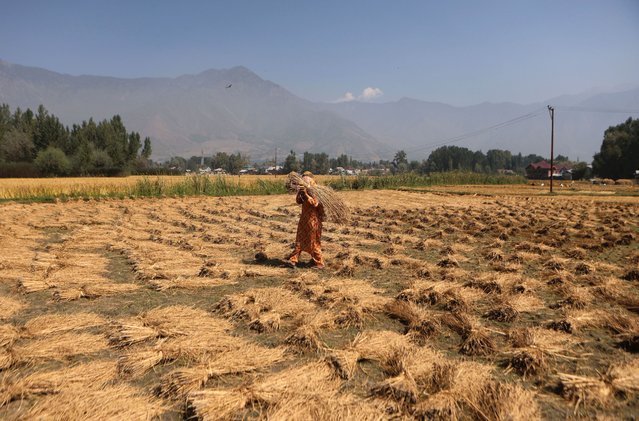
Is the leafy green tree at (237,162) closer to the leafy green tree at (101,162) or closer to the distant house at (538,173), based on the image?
the leafy green tree at (101,162)

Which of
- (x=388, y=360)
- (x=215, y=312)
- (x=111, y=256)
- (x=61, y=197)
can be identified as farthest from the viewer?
(x=61, y=197)

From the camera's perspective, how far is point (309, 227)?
6.97 meters

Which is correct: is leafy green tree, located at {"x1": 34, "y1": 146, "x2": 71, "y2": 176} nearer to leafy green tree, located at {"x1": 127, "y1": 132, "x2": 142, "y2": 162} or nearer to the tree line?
the tree line

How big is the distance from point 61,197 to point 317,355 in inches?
814

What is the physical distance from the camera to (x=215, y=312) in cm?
491

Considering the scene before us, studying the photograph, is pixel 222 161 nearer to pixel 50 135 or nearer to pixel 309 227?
pixel 50 135

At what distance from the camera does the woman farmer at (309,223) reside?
6887 mm

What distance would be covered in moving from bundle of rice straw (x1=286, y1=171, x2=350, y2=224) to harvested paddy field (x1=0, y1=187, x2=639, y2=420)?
89 cm

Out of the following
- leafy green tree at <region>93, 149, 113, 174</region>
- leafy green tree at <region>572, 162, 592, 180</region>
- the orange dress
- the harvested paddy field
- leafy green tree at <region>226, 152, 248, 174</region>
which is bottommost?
the harvested paddy field

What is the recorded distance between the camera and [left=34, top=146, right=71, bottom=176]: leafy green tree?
151ft

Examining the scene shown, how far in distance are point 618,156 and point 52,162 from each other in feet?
247

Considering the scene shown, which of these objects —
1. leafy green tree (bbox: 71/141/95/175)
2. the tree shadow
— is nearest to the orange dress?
the tree shadow

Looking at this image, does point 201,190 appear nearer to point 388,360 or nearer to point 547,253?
point 547,253

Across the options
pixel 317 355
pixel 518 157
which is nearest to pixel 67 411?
pixel 317 355
